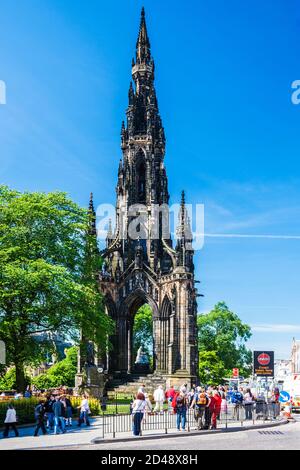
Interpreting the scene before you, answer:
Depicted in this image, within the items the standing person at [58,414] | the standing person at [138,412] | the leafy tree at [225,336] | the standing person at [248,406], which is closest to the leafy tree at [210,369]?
the leafy tree at [225,336]

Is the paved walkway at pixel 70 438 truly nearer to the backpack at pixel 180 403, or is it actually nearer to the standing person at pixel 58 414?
the standing person at pixel 58 414

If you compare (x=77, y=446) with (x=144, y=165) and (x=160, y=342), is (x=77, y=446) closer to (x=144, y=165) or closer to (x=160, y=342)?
(x=160, y=342)

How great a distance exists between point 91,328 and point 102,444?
16724mm

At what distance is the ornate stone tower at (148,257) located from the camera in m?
53.8

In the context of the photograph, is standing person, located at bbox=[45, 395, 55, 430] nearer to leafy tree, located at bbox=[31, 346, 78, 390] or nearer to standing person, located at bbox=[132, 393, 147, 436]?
standing person, located at bbox=[132, 393, 147, 436]

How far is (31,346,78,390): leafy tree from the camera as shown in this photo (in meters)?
61.6

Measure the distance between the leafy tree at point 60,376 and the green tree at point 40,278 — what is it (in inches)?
1029

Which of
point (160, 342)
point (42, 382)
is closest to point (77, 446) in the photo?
point (160, 342)

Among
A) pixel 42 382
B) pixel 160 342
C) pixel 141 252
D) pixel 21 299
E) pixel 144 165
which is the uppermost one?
pixel 144 165

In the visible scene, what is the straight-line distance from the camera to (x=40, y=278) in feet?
102

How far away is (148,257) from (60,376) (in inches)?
654

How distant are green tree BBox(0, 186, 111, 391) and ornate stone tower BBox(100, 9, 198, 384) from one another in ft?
54.7

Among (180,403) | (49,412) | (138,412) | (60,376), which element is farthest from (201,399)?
(60,376)
